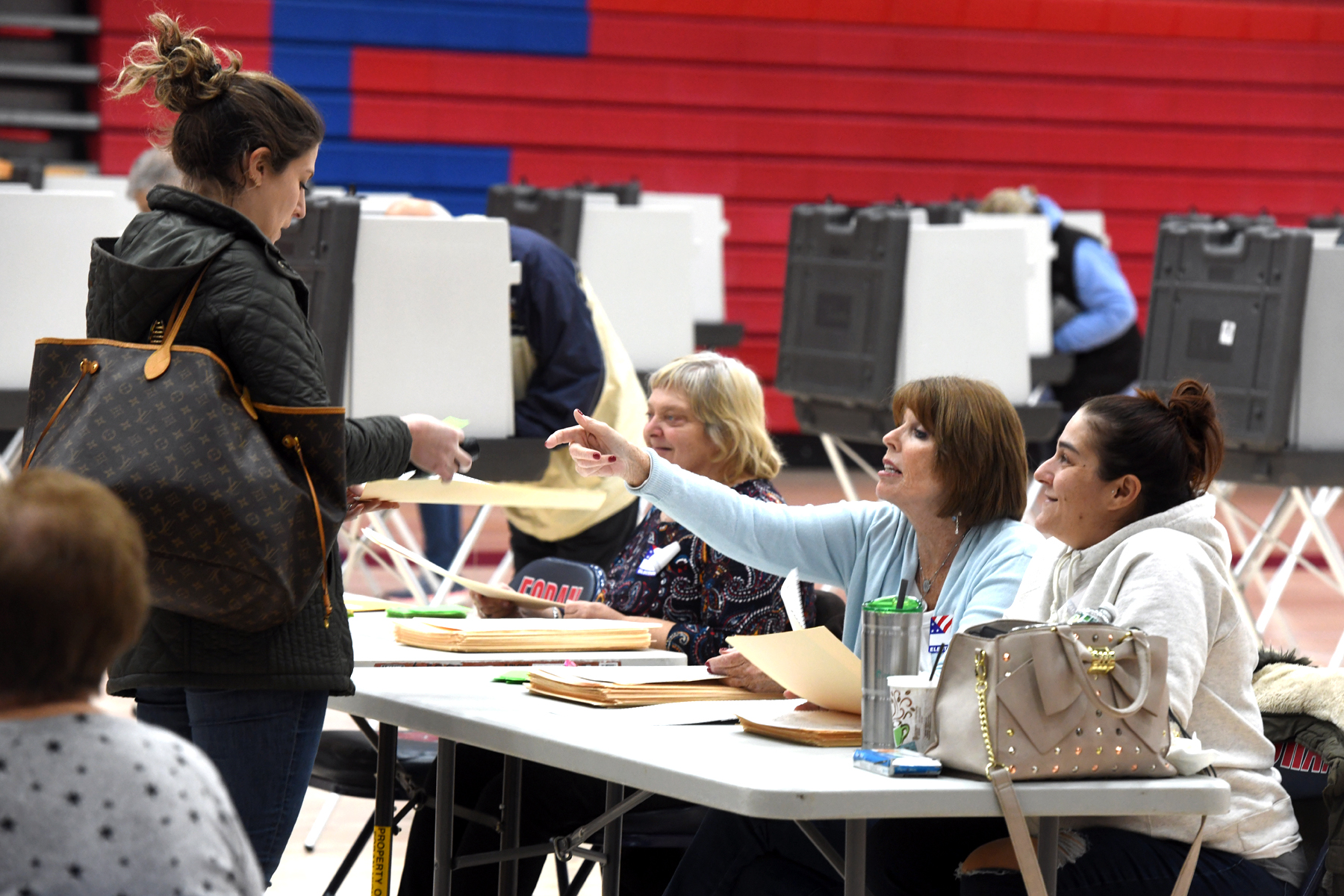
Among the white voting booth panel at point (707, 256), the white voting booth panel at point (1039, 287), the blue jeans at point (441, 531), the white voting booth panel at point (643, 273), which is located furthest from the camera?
the white voting booth panel at point (707, 256)

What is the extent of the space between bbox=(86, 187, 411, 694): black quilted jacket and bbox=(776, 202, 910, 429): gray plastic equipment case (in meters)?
3.35

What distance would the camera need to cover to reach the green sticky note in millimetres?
2992

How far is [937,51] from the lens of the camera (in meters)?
10.4

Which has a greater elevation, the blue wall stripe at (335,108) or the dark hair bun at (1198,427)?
the blue wall stripe at (335,108)

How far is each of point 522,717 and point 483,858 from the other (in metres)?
0.43

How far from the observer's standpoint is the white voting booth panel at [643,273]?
5.80 meters

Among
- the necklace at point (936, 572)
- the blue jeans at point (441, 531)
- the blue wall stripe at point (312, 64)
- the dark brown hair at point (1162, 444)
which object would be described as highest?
the blue wall stripe at point (312, 64)

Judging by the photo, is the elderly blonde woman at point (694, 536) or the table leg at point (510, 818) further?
the elderly blonde woman at point (694, 536)

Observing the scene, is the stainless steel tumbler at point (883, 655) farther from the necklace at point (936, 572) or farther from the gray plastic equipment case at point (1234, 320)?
the gray plastic equipment case at point (1234, 320)

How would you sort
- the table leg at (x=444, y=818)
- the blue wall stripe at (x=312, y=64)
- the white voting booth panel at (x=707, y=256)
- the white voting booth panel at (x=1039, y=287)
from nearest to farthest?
the table leg at (x=444, y=818) < the white voting booth panel at (x=1039, y=287) < the white voting booth panel at (x=707, y=256) < the blue wall stripe at (x=312, y=64)

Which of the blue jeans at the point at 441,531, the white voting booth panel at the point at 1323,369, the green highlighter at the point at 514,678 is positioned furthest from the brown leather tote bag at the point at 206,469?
the blue jeans at the point at 441,531

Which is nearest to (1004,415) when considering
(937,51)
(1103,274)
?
(1103,274)

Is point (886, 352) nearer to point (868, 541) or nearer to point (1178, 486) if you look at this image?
point (868, 541)

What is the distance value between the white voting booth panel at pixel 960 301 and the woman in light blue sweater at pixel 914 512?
2569 millimetres
